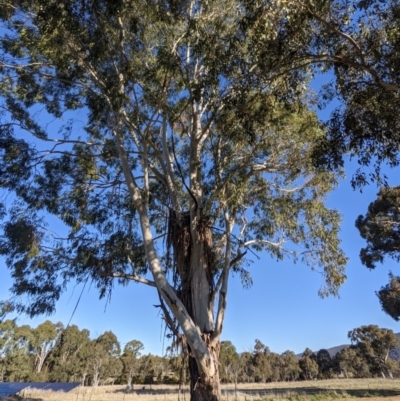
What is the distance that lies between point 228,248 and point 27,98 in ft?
18.5

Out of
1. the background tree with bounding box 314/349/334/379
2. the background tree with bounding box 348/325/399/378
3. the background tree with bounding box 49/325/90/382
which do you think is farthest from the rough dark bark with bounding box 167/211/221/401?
the background tree with bounding box 314/349/334/379

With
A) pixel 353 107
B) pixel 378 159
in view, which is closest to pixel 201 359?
pixel 378 159

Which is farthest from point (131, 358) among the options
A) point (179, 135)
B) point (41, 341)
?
point (179, 135)

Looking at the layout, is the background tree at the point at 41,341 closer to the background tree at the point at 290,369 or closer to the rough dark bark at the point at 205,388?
the background tree at the point at 290,369

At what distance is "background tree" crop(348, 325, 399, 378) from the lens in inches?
1549

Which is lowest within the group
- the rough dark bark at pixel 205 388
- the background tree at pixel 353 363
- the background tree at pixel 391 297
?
the rough dark bark at pixel 205 388

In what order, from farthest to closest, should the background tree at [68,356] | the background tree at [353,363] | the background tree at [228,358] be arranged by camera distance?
1. the background tree at [353,363]
2. the background tree at [68,356]
3. the background tree at [228,358]

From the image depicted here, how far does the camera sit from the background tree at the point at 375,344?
39.3m

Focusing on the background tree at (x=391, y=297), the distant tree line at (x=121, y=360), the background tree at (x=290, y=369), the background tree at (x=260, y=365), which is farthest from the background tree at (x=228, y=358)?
the background tree at (x=391, y=297)

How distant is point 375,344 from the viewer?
40438 mm

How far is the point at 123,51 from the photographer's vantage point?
672cm

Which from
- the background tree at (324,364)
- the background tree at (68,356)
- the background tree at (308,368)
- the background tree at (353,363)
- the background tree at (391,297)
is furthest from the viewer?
the background tree at (324,364)

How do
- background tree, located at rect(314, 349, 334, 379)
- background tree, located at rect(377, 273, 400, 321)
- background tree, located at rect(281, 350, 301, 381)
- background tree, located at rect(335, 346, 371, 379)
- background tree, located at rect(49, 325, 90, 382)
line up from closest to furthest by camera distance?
background tree, located at rect(377, 273, 400, 321) → background tree, located at rect(49, 325, 90, 382) → background tree, located at rect(335, 346, 371, 379) → background tree, located at rect(281, 350, 301, 381) → background tree, located at rect(314, 349, 334, 379)

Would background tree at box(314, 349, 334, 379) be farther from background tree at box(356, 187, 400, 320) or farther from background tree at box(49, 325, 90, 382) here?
background tree at box(356, 187, 400, 320)
